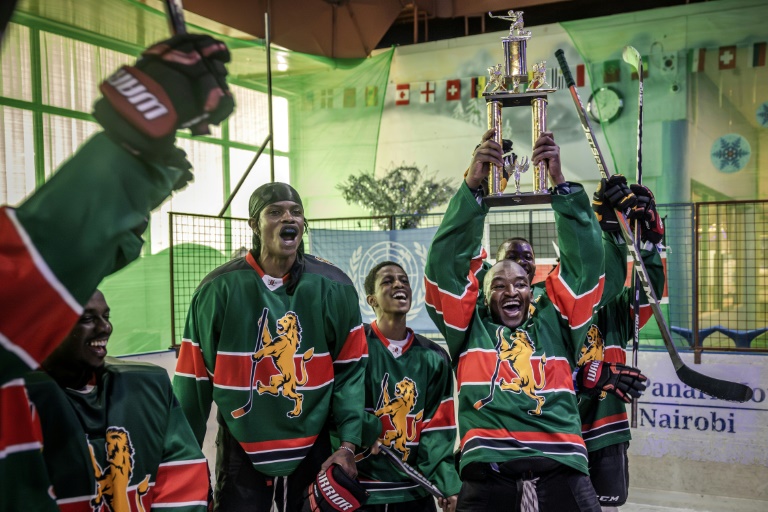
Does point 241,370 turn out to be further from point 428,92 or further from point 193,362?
point 428,92

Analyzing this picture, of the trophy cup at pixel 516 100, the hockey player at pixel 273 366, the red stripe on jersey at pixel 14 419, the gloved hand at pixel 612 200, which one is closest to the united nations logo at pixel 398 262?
the gloved hand at pixel 612 200

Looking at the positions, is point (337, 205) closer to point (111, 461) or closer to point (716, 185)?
point (716, 185)

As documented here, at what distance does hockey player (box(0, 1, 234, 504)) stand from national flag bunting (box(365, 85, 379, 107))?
5.56 meters

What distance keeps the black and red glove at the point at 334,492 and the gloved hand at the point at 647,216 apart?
5.17ft

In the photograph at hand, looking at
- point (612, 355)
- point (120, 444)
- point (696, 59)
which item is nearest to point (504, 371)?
point (612, 355)

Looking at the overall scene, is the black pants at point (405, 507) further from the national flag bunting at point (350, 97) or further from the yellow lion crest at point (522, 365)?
the national flag bunting at point (350, 97)

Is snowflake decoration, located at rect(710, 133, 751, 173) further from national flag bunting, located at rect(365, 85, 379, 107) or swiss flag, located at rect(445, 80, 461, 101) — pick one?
national flag bunting, located at rect(365, 85, 379, 107)

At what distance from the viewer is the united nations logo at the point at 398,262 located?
5316 millimetres

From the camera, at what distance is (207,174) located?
4555 mm

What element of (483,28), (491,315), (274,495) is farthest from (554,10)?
(274,495)

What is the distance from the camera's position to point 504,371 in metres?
2.25

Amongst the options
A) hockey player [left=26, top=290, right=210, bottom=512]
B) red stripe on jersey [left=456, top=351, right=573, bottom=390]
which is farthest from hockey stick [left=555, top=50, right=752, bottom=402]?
hockey player [left=26, top=290, right=210, bottom=512]

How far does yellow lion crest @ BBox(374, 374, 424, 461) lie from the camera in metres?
2.59

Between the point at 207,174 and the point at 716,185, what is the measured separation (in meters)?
5.17
